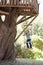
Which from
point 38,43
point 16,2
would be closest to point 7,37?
point 16,2

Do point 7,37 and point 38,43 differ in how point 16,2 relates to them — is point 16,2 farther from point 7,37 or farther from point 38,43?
point 38,43

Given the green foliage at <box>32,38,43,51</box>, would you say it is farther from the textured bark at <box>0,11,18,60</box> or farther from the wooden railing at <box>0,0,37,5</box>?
the wooden railing at <box>0,0,37,5</box>

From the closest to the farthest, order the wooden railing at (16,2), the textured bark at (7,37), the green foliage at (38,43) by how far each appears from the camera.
A: the wooden railing at (16,2) < the textured bark at (7,37) < the green foliage at (38,43)

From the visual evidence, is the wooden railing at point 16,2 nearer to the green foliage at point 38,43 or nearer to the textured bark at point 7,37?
the textured bark at point 7,37

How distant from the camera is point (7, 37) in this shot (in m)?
13.0

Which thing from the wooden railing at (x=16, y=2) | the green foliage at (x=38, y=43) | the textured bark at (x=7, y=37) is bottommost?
the green foliage at (x=38, y=43)

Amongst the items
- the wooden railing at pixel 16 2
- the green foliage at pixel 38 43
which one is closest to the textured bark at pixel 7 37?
the wooden railing at pixel 16 2

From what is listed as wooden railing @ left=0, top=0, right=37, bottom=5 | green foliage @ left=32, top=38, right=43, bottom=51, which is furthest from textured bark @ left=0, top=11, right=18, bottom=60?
green foliage @ left=32, top=38, right=43, bottom=51

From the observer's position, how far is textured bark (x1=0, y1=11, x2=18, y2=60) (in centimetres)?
1277

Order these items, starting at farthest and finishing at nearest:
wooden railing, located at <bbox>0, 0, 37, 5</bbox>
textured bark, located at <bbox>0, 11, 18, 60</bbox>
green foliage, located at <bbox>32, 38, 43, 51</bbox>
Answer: green foliage, located at <bbox>32, 38, 43, 51</bbox> < textured bark, located at <bbox>0, 11, 18, 60</bbox> < wooden railing, located at <bbox>0, 0, 37, 5</bbox>

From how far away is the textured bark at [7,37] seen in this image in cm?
1277

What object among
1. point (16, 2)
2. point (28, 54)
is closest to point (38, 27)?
point (28, 54)

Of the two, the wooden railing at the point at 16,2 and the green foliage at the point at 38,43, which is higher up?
the wooden railing at the point at 16,2

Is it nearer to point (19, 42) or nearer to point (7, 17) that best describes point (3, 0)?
point (7, 17)
